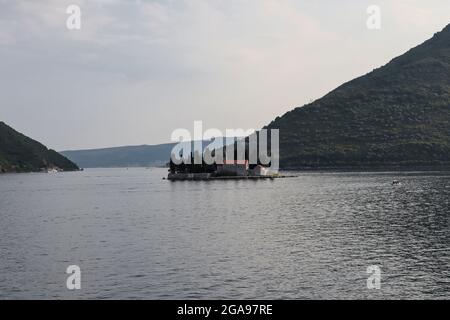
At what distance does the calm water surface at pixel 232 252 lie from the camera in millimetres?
51500

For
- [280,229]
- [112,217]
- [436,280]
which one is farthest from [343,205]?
[436,280]

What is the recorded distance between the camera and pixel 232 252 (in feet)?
234

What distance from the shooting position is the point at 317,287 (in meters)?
51.7

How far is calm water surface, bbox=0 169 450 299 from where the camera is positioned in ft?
169
